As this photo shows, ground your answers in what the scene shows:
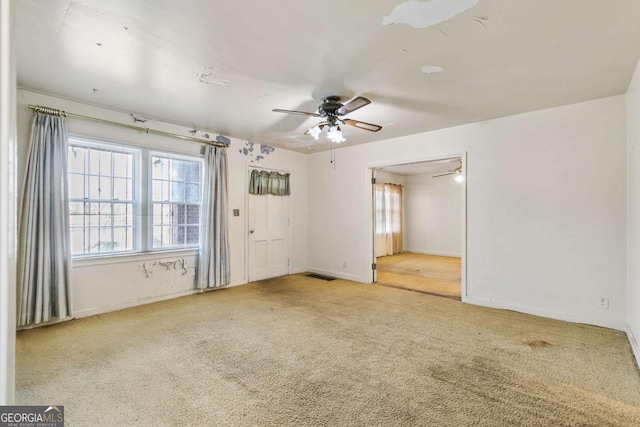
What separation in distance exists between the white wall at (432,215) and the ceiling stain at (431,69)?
21.3 ft

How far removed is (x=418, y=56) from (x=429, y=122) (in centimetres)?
182

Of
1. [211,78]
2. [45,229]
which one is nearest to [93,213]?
[45,229]

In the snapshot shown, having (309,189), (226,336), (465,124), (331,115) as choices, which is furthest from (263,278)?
(465,124)

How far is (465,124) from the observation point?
4.17 metres

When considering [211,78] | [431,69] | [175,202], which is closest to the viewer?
[431,69]

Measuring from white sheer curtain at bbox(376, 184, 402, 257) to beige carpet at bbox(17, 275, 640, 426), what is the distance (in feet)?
15.1

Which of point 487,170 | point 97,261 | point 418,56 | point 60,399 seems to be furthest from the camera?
point 487,170

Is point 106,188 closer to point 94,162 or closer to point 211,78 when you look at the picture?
point 94,162

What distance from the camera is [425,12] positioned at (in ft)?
6.27

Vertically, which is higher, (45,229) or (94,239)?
(45,229)

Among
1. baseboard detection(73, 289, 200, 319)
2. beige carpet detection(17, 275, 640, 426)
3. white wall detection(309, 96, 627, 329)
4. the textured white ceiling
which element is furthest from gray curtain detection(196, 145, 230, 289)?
white wall detection(309, 96, 627, 329)

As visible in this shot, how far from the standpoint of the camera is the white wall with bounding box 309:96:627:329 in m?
3.22

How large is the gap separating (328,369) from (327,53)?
255cm

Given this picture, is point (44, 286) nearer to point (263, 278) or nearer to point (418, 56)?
point (263, 278)
